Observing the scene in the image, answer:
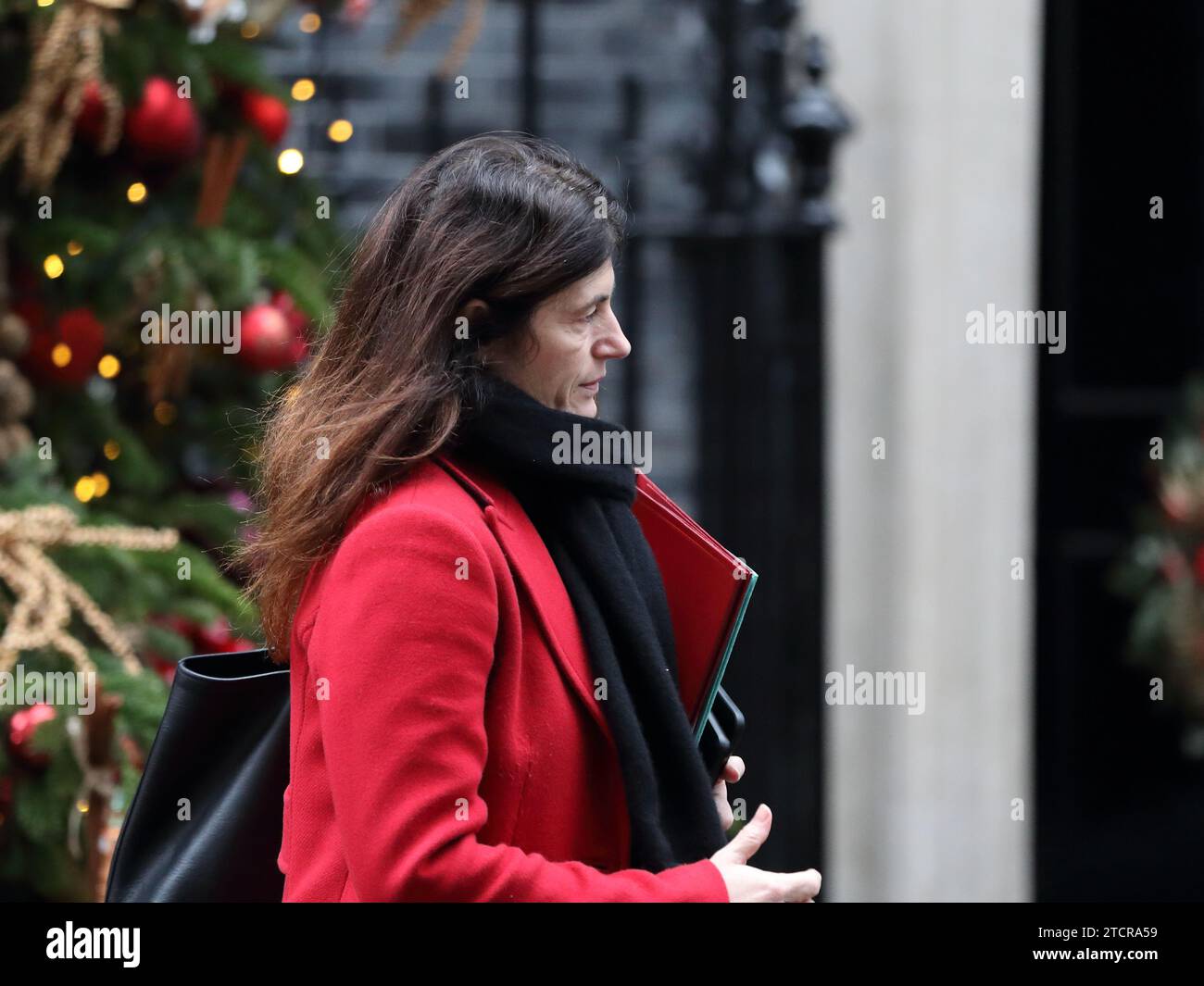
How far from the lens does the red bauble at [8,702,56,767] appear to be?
9.02 ft

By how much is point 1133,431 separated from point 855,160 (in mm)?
1306

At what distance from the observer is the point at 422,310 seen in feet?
5.82

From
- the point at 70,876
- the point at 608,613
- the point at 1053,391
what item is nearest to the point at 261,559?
the point at 608,613

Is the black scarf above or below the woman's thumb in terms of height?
above

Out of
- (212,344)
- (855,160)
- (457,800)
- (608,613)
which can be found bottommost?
(457,800)

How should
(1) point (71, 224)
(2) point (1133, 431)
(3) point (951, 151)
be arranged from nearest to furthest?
(1) point (71, 224)
(3) point (951, 151)
(2) point (1133, 431)

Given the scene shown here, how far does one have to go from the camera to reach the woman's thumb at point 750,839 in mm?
1753

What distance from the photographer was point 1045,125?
5.38 metres

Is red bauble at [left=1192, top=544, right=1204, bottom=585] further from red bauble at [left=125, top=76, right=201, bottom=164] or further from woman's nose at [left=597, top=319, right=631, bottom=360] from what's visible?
woman's nose at [left=597, top=319, right=631, bottom=360]

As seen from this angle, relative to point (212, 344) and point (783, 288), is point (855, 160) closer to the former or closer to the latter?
point (783, 288)

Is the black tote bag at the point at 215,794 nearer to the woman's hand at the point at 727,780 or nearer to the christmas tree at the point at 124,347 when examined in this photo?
the woman's hand at the point at 727,780

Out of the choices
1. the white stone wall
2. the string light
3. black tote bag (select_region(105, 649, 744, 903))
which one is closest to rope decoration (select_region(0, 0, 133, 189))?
the string light

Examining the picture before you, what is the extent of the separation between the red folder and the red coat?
9.6 inches

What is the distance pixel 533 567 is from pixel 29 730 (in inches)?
53.6
